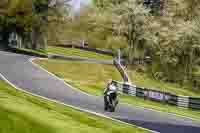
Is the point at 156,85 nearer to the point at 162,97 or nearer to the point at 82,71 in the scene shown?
the point at 82,71

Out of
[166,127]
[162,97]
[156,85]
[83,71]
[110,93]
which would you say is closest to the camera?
[166,127]

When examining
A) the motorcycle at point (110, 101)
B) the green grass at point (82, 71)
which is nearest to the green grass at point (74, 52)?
the green grass at point (82, 71)

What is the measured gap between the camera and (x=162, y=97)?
37.6 metres

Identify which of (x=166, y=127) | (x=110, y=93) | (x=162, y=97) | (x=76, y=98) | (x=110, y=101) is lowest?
(x=162, y=97)

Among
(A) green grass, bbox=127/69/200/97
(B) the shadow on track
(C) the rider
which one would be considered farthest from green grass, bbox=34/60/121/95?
(B) the shadow on track

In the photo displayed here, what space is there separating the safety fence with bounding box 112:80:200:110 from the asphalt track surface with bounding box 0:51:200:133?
170 inches

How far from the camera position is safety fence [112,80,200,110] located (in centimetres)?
3532

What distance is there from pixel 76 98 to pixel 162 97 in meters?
8.41

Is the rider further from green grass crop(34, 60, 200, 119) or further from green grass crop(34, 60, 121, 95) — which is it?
green grass crop(34, 60, 121, 95)

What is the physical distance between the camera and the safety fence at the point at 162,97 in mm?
35319

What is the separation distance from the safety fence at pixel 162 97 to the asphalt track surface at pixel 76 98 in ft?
14.1

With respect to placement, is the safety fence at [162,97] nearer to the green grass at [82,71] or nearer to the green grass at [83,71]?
the green grass at [82,71]

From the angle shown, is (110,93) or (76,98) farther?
(76,98)

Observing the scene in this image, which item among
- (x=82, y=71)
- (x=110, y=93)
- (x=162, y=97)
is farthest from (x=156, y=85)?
(x=110, y=93)
